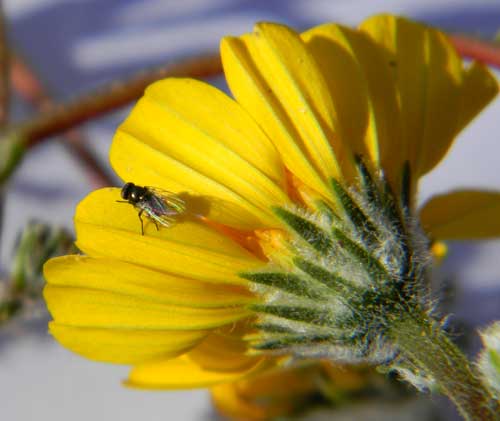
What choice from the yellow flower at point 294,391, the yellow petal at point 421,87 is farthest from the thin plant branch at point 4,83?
the yellow petal at point 421,87

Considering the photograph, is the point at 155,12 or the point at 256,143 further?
the point at 155,12

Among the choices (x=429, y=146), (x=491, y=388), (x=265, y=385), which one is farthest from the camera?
(x=265, y=385)

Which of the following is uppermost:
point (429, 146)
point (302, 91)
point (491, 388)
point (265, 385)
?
point (302, 91)

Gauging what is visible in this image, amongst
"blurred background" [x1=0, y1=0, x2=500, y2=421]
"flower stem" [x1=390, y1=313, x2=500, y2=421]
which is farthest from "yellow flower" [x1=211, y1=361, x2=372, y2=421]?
"flower stem" [x1=390, y1=313, x2=500, y2=421]

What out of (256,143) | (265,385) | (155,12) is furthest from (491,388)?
(155,12)

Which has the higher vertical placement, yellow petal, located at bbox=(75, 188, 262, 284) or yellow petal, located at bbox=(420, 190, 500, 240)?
yellow petal, located at bbox=(75, 188, 262, 284)

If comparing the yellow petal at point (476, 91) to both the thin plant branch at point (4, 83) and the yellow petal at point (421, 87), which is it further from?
the thin plant branch at point (4, 83)

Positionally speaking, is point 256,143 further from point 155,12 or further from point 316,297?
point 155,12

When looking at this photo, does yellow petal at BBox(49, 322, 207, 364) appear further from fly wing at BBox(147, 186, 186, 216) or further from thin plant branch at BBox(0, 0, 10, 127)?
thin plant branch at BBox(0, 0, 10, 127)
